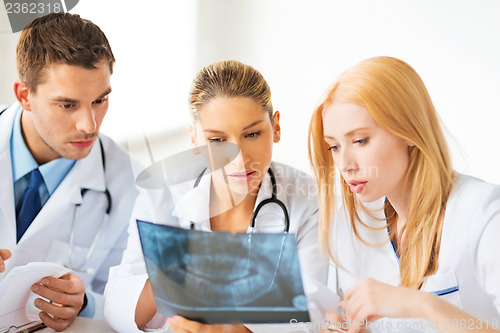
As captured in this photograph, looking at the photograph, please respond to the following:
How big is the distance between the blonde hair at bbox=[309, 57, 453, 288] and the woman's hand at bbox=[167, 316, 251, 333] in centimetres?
35

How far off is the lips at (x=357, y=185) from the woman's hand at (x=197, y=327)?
1.18ft

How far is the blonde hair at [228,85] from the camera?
1.07m

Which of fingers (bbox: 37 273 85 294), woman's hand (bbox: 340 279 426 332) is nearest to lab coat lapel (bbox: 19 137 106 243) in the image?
fingers (bbox: 37 273 85 294)

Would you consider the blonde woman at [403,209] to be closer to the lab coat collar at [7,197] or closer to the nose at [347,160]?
the nose at [347,160]

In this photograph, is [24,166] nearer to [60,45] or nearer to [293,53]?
[60,45]

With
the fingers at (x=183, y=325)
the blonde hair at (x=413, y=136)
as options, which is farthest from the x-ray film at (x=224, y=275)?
the blonde hair at (x=413, y=136)

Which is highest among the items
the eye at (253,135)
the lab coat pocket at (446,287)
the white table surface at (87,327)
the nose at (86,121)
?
the nose at (86,121)

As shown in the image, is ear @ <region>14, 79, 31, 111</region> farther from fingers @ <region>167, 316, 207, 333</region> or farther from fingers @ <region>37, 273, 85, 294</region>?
fingers @ <region>167, 316, 207, 333</region>

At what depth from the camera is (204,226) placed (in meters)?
1.13

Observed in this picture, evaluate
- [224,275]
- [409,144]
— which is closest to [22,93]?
[224,275]

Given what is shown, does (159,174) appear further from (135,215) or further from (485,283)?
(485,283)

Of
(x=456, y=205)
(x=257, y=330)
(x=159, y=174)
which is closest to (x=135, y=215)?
(x=159, y=174)

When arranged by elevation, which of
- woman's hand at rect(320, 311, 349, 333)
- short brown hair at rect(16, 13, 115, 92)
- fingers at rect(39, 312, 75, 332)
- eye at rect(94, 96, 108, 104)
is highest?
short brown hair at rect(16, 13, 115, 92)

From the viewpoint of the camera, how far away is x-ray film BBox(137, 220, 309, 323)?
1078mm
